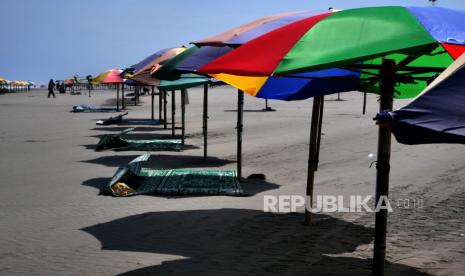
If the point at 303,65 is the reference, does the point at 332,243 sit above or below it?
below

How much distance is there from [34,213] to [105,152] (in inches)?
269

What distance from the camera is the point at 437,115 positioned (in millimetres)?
3914

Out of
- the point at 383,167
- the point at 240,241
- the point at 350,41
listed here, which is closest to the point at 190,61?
the point at 240,241

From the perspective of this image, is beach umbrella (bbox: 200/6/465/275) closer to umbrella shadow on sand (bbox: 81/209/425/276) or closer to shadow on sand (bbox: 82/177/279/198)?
umbrella shadow on sand (bbox: 81/209/425/276)

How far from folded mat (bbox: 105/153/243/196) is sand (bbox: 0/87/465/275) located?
0.32m

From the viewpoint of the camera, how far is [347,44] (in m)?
4.96

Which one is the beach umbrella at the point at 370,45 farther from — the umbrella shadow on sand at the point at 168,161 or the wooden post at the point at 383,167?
the umbrella shadow on sand at the point at 168,161

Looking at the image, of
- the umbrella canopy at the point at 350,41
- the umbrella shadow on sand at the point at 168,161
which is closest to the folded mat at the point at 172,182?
the umbrella shadow on sand at the point at 168,161

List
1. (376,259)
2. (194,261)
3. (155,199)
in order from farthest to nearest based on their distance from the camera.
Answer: (155,199) → (194,261) → (376,259)

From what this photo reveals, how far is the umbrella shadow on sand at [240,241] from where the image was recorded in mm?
6117

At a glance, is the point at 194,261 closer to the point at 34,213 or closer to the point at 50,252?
the point at 50,252

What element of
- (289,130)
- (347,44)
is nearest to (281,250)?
(347,44)

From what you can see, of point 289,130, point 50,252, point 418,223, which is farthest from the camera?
point 289,130

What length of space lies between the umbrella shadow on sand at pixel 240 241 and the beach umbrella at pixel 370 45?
1.07 meters
